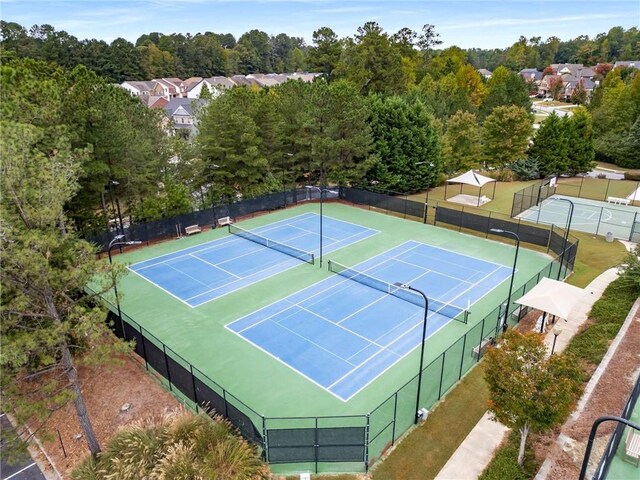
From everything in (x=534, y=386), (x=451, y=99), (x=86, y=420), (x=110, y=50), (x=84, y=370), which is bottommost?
(x=84, y=370)

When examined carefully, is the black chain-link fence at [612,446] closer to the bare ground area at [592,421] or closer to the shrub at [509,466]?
the bare ground area at [592,421]

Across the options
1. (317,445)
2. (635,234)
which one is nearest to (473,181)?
(635,234)

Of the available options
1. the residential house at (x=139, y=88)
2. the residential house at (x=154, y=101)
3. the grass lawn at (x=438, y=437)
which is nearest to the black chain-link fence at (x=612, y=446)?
the grass lawn at (x=438, y=437)

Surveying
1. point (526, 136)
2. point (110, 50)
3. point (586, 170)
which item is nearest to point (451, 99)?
point (526, 136)

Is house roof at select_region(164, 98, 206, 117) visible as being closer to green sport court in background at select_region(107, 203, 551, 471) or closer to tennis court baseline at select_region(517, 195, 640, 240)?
green sport court in background at select_region(107, 203, 551, 471)

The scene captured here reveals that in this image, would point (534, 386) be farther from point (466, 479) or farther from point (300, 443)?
point (300, 443)

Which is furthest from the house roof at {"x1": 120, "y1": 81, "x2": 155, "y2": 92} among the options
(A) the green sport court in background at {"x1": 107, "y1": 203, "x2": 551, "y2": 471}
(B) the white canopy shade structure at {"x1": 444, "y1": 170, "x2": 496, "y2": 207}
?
(B) the white canopy shade structure at {"x1": 444, "y1": 170, "x2": 496, "y2": 207}
